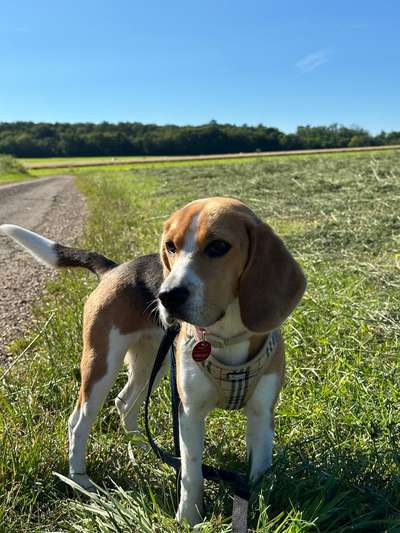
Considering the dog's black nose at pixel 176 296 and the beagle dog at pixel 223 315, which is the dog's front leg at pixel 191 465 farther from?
the dog's black nose at pixel 176 296

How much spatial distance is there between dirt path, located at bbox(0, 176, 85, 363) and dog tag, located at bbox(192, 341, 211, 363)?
2728 millimetres

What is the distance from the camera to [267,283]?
235 centimetres

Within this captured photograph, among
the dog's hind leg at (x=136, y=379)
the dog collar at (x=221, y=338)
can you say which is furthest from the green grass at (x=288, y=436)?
the dog collar at (x=221, y=338)

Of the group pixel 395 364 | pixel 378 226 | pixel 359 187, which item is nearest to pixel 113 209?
pixel 359 187

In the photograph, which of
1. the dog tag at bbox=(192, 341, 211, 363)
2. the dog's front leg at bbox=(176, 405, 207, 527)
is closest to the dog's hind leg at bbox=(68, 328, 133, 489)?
the dog's front leg at bbox=(176, 405, 207, 527)

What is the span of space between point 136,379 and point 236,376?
1.32 metres

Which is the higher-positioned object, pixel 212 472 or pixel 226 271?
pixel 226 271

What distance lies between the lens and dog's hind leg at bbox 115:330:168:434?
3277mm

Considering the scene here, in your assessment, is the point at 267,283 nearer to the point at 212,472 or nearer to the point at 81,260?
the point at 212,472

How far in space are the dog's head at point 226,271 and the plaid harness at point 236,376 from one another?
0.67 ft

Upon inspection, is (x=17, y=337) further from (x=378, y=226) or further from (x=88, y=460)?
(x=378, y=226)

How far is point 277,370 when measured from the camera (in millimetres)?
2547

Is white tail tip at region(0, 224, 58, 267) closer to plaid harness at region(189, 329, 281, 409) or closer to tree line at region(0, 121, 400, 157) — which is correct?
plaid harness at region(189, 329, 281, 409)

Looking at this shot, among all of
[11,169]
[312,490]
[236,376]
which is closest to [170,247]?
[236,376]
